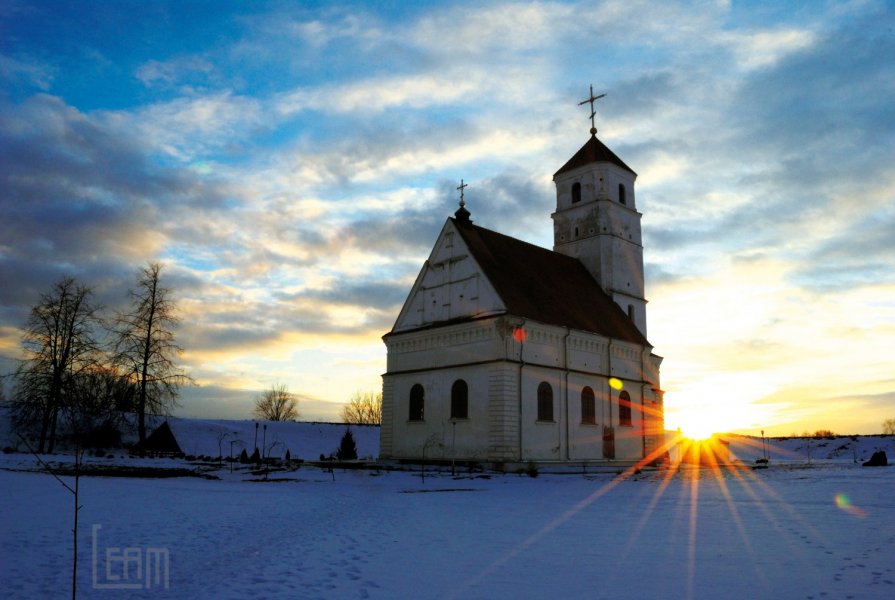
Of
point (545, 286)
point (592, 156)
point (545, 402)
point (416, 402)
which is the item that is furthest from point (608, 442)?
point (592, 156)

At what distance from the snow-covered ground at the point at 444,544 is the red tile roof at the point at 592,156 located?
3092 centimetres

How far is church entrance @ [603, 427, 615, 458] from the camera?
3806cm

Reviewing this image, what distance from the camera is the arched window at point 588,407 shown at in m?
37.0

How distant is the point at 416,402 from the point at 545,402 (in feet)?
23.2

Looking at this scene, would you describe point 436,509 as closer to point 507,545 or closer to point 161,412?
point 507,545

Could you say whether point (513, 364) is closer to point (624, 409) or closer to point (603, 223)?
point (624, 409)

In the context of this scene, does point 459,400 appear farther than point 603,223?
No

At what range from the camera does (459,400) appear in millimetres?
34250

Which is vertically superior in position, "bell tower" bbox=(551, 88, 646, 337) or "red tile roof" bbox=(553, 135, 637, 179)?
"red tile roof" bbox=(553, 135, 637, 179)

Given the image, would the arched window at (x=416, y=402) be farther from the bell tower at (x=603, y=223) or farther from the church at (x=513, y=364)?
the bell tower at (x=603, y=223)

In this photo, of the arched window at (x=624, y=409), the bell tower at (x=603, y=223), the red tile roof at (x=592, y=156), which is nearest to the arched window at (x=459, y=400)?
the arched window at (x=624, y=409)

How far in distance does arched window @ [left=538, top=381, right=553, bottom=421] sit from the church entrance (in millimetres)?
5428

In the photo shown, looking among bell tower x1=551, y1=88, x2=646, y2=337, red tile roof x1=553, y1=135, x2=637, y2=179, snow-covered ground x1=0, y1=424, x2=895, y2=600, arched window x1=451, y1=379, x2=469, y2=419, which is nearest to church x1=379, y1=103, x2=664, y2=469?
arched window x1=451, y1=379, x2=469, y2=419

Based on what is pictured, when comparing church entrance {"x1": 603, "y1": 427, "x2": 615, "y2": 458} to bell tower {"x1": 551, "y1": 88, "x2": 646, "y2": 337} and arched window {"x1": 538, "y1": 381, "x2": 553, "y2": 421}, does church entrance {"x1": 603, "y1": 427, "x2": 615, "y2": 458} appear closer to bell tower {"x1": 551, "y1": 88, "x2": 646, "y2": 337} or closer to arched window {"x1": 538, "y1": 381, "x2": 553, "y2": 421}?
arched window {"x1": 538, "y1": 381, "x2": 553, "y2": 421}
